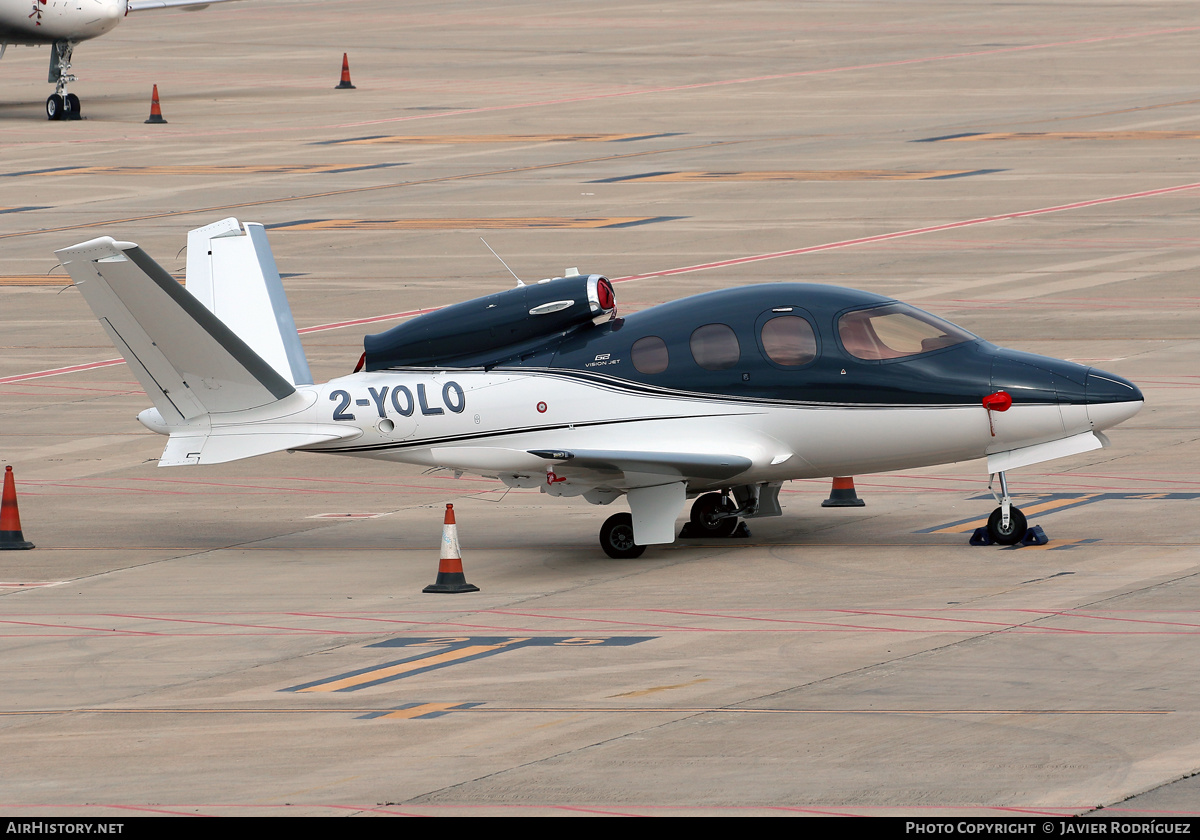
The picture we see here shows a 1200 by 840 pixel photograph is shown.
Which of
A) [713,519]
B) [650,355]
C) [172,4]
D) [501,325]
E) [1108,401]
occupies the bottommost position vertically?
[713,519]

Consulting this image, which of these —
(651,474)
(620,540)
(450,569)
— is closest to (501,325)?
(651,474)

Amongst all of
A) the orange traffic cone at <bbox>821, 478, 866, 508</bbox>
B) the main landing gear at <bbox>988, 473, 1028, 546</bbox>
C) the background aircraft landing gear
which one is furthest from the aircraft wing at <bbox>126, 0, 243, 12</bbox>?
the main landing gear at <bbox>988, 473, 1028, 546</bbox>

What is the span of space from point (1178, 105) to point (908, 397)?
4416 cm

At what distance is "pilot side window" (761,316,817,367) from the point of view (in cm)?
1939

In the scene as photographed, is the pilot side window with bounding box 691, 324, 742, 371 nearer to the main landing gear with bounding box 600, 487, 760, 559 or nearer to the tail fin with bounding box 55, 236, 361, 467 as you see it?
the main landing gear with bounding box 600, 487, 760, 559

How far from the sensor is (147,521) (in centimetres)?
2202

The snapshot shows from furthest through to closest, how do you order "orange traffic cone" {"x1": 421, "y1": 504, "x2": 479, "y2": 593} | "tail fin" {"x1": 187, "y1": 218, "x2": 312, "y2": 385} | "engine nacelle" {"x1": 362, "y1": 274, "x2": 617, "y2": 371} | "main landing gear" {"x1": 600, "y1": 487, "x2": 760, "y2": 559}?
"tail fin" {"x1": 187, "y1": 218, "x2": 312, "y2": 385} → "main landing gear" {"x1": 600, "y1": 487, "x2": 760, "y2": 559} → "engine nacelle" {"x1": 362, "y1": 274, "x2": 617, "y2": 371} → "orange traffic cone" {"x1": 421, "y1": 504, "x2": 479, "y2": 593}

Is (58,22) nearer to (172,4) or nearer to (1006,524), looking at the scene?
(172,4)

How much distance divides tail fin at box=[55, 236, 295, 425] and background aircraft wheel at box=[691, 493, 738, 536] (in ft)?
14.1

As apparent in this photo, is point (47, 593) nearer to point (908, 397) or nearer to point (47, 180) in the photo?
point (908, 397)

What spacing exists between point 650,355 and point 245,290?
5.04m

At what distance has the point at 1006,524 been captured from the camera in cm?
1914
